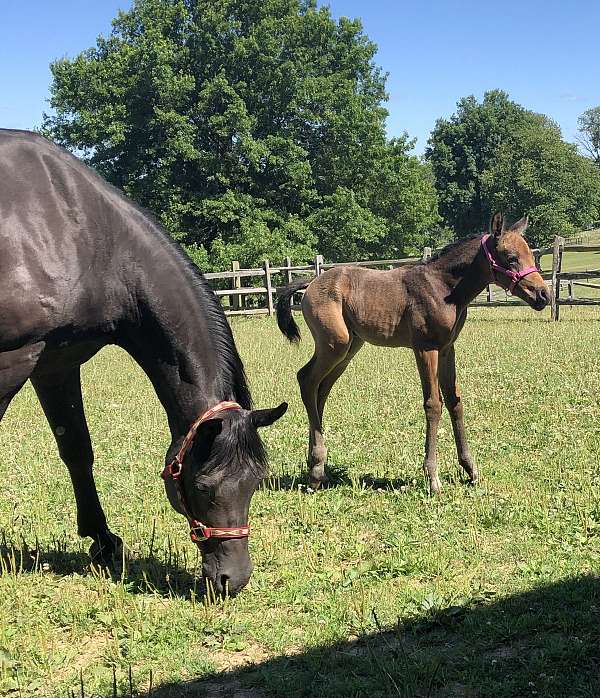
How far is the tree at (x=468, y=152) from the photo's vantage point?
157 ft

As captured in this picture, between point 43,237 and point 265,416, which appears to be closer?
point 265,416

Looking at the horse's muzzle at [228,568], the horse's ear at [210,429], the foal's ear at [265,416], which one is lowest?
the horse's muzzle at [228,568]

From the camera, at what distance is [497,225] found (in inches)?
214

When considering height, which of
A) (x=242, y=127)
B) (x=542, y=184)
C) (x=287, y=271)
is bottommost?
(x=287, y=271)

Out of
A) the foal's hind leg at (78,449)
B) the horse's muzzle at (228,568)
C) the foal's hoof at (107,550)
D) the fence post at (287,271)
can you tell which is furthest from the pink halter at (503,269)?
the fence post at (287,271)

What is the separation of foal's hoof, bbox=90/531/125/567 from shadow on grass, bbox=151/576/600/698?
1559mm

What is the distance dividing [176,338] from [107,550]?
1697 mm

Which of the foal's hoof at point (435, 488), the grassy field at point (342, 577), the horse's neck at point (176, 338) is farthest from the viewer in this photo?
the foal's hoof at point (435, 488)

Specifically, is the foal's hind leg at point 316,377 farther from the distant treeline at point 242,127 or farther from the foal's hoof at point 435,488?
the distant treeline at point 242,127

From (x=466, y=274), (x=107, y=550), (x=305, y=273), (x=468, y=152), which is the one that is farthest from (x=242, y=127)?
(x=468, y=152)

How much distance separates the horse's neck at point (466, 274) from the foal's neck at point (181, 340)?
2.58 metres

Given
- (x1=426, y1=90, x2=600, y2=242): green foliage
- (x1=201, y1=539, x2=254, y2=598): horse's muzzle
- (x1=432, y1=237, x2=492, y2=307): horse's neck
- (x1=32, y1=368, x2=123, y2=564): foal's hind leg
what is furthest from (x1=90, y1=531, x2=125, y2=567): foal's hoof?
(x1=426, y1=90, x2=600, y2=242): green foliage

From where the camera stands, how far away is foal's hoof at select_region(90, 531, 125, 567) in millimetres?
4270

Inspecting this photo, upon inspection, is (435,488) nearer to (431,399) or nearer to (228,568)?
(431,399)
